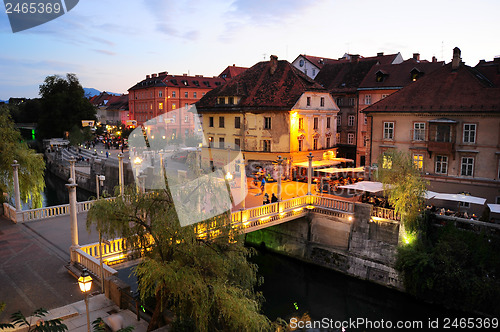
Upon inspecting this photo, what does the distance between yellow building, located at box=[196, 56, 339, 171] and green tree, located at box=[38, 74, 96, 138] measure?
39.3 meters

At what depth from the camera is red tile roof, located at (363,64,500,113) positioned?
88.9 ft

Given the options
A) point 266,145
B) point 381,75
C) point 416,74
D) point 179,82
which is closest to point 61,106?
point 179,82

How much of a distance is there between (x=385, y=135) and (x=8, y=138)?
2738 cm

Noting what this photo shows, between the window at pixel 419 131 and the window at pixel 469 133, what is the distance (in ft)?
9.84

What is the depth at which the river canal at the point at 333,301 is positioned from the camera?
66.7ft

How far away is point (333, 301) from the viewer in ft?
73.6

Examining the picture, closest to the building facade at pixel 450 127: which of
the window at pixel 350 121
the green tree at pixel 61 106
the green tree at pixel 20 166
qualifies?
the window at pixel 350 121

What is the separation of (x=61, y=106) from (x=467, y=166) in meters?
68.6

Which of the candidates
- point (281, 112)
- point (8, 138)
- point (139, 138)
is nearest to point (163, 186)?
point (8, 138)

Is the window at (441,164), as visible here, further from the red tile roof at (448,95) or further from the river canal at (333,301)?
the river canal at (333,301)

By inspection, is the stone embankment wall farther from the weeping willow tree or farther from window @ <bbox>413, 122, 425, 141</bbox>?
window @ <bbox>413, 122, 425, 141</bbox>

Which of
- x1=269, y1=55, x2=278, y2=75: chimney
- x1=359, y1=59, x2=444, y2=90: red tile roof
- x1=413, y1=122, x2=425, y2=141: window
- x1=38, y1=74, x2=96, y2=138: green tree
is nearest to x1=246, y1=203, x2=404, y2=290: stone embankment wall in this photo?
x1=413, y1=122, x2=425, y2=141: window

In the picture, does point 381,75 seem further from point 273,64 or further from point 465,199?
point 465,199

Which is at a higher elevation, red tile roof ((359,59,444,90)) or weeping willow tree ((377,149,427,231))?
red tile roof ((359,59,444,90))
